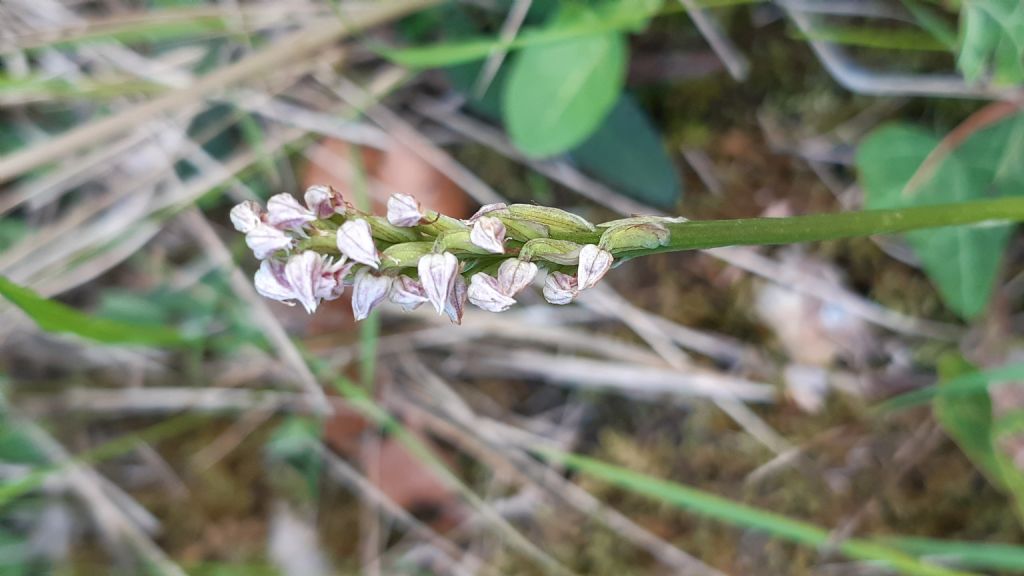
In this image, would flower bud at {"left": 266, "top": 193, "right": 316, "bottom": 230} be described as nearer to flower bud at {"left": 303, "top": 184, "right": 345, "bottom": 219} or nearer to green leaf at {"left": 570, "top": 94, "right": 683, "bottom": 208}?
flower bud at {"left": 303, "top": 184, "right": 345, "bottom": 219}

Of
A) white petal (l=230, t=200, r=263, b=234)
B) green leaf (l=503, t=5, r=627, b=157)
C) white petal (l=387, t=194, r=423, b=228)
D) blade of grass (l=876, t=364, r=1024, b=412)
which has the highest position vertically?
white petal (l=387, t=194, r=423, b=228)

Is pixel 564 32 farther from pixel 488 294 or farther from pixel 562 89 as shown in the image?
pixel 488 294

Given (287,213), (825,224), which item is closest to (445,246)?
(287,213)

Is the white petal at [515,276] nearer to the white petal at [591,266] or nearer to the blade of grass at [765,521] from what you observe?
the white petal at [591,266]

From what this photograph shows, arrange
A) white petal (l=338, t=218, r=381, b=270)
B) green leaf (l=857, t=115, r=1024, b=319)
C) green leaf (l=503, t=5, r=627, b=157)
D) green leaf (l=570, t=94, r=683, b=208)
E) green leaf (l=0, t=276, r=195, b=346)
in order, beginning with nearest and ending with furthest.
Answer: white petal (l=338, t=218, r=381, b=270)
green leaf (l=0, t=276, r=195, b=346)
green leaf (l=857, t=115, r=1024, b=319)
green leaf (l=503, t=5, r=627, b=157)
green leaf (l=570, t=94, r=683, b=208)

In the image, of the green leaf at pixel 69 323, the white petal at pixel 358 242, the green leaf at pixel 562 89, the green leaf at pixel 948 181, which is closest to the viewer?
the white petal at pixel 358 242

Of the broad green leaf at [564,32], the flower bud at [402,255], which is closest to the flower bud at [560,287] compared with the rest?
the flower bud at [402,255]

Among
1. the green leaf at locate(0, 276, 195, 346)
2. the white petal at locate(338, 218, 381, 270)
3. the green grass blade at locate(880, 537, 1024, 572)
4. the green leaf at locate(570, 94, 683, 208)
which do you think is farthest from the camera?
the green leaf at locate(570, 94, 683, 208)

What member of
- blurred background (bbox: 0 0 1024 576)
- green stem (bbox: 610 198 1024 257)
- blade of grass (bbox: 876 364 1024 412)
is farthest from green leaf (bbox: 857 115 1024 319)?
green stem (bbox: 610 198 1024 257)
